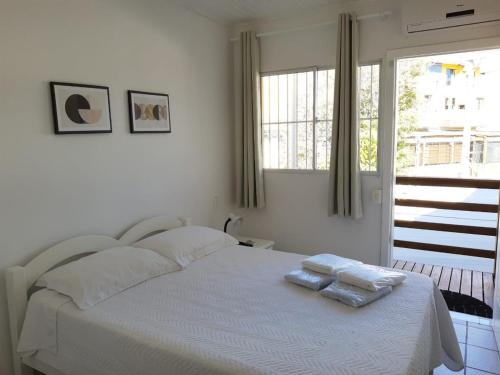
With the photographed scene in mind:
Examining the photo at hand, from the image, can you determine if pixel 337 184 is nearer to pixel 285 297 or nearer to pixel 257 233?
pixel 257 233

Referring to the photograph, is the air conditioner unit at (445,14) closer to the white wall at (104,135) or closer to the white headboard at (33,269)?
the white wall at (104,135)

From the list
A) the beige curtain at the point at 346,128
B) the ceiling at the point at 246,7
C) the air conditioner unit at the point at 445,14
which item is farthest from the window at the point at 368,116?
the ceiling at the point at 246,7

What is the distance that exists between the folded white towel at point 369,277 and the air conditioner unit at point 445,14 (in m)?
1.85

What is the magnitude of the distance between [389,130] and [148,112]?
193 cm

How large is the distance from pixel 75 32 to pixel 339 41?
2.00 meters

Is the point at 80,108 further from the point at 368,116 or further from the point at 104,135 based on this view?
the point at 368,116

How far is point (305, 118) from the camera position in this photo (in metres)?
3.55

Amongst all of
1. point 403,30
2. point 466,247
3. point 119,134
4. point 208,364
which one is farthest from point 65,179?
point 466,247

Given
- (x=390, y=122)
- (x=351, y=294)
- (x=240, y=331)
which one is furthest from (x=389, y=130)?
(x=240, y=331)

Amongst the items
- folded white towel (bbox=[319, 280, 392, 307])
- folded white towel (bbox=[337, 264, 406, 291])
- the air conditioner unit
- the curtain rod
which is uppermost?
the curtain rod

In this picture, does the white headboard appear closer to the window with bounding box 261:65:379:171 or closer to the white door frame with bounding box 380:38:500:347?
the window with bounding box 261:65:379:171

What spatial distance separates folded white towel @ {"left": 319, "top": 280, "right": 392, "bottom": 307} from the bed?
3 centimetres

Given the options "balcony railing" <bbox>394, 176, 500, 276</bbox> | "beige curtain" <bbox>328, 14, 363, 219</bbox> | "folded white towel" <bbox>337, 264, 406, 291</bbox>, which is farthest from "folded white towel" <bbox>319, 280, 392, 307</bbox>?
"balcony railing" <bbox>394, 176, 500, 276</bbox>

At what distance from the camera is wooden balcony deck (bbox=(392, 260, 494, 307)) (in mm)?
3494
